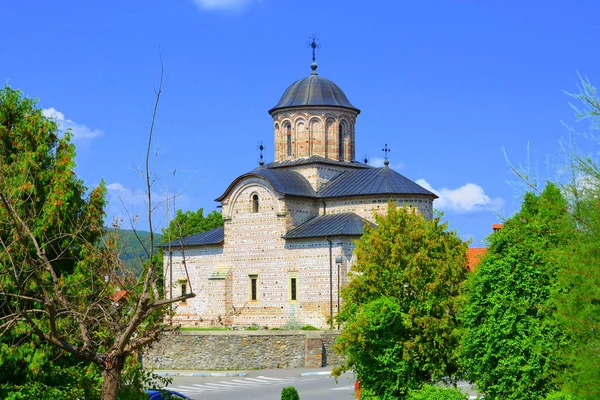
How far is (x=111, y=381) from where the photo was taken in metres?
10.9

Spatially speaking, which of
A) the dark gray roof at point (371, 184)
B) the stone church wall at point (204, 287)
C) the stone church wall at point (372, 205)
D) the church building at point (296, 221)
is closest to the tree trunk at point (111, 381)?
the church building at point (296, 221)

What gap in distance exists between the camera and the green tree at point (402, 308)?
1916 centimetres

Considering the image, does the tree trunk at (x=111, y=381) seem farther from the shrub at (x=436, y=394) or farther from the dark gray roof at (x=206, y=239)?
the dark gray roof at (x=206, y=239)

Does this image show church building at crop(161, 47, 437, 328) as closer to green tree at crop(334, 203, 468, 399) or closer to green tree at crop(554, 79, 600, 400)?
green tree at crop(334, 203, 468, 399)

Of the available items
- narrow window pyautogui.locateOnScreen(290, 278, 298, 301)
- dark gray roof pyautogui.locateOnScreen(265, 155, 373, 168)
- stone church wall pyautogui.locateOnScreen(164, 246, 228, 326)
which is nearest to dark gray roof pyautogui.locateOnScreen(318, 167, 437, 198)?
dark gray roof pyautogui.locateOnScreen(265, 155, 373, 168)

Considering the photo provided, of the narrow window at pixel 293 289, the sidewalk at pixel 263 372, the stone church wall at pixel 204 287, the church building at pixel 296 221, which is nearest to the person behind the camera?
the sidewalk at pixel 263 372

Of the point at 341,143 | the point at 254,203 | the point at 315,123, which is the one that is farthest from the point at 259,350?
the point at 341,143

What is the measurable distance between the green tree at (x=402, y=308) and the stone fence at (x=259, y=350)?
11047mm

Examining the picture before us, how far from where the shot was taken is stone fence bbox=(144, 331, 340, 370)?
103 ft

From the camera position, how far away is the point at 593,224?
9969 millimetres

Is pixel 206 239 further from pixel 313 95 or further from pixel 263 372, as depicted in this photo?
pixel 263 372

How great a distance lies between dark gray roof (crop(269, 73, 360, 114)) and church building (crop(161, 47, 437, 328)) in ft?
0.19

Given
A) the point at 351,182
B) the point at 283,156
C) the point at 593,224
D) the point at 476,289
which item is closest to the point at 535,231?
the point at 476,289

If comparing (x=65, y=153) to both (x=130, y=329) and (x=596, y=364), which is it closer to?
(x=130, y=329)
